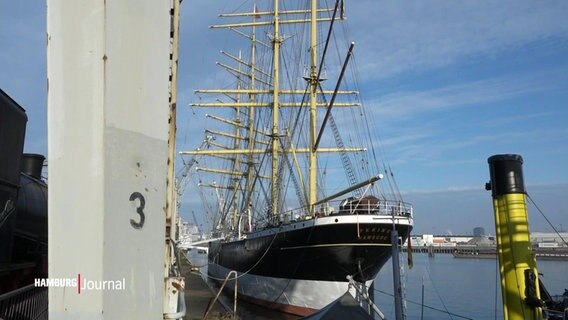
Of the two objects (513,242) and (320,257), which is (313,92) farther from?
(513,242)

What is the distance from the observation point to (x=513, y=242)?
223 inches

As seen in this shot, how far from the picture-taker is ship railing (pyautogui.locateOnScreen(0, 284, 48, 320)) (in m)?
4.78

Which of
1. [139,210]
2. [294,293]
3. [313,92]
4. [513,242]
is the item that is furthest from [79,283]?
[313,92]

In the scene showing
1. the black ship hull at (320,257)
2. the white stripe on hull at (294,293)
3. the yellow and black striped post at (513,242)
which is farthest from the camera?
the white stripe on hull at (294,293)

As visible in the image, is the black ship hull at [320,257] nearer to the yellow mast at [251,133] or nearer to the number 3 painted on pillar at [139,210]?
the yellow mast at [251,133]

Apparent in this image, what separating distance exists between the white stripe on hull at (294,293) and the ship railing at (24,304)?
52.2 ft

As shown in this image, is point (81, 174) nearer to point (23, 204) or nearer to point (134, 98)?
point (134, 98)

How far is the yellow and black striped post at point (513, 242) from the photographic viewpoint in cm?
549

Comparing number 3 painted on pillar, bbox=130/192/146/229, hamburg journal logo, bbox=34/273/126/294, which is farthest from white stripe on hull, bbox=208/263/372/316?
hamburg journal logo, bbox=34/273/126/294

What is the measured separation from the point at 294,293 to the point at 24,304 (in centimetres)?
1800

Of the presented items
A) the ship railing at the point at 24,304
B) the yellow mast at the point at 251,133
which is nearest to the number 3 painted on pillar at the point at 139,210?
the ship railing at the point at 24,304

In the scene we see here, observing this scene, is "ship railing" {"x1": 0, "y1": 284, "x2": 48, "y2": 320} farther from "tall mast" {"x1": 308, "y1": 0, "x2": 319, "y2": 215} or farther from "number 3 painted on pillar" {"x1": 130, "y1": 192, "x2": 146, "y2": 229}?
"tall mast" {"x1": 308, "y1": 0, "x2": 319, "y2": 215}

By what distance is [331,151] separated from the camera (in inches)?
1371

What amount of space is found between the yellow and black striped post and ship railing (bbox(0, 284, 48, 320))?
5.27 meters
